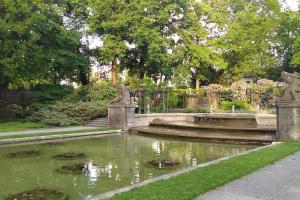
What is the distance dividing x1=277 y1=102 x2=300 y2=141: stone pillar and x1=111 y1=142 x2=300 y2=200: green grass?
3.48 m

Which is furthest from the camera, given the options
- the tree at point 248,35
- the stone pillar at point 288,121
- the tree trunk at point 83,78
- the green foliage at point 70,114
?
the tree at point 248,35

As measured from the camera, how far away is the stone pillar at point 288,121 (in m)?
13.9

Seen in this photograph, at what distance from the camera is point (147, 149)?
1383cm

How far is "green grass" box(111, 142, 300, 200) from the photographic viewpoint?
612 centimetres

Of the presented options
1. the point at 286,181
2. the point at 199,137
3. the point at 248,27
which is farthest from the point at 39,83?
the point at 286,181

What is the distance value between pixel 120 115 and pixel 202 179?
49.1 feet

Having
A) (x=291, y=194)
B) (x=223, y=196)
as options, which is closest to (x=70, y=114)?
(x=223, y=196)

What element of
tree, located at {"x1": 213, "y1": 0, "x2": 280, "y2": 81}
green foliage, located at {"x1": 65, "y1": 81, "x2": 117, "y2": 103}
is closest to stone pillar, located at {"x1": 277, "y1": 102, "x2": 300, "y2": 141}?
green foliage, located at {"x1": 65, "y1": 81, "x2": 117, "y2": 103}

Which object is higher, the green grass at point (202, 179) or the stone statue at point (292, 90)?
the stone statue at point (292, 90)

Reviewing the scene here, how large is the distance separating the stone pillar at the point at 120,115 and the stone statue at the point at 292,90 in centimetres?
996

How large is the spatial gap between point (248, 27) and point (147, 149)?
33.0 metres

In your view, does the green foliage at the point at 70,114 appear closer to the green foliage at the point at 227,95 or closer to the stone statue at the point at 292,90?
the green foliage at the point at 227,95

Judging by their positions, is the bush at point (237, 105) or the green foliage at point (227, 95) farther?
the green foliage at point (227, 95)

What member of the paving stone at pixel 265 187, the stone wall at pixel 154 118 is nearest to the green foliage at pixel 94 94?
the stone wall at pixel 154 118
